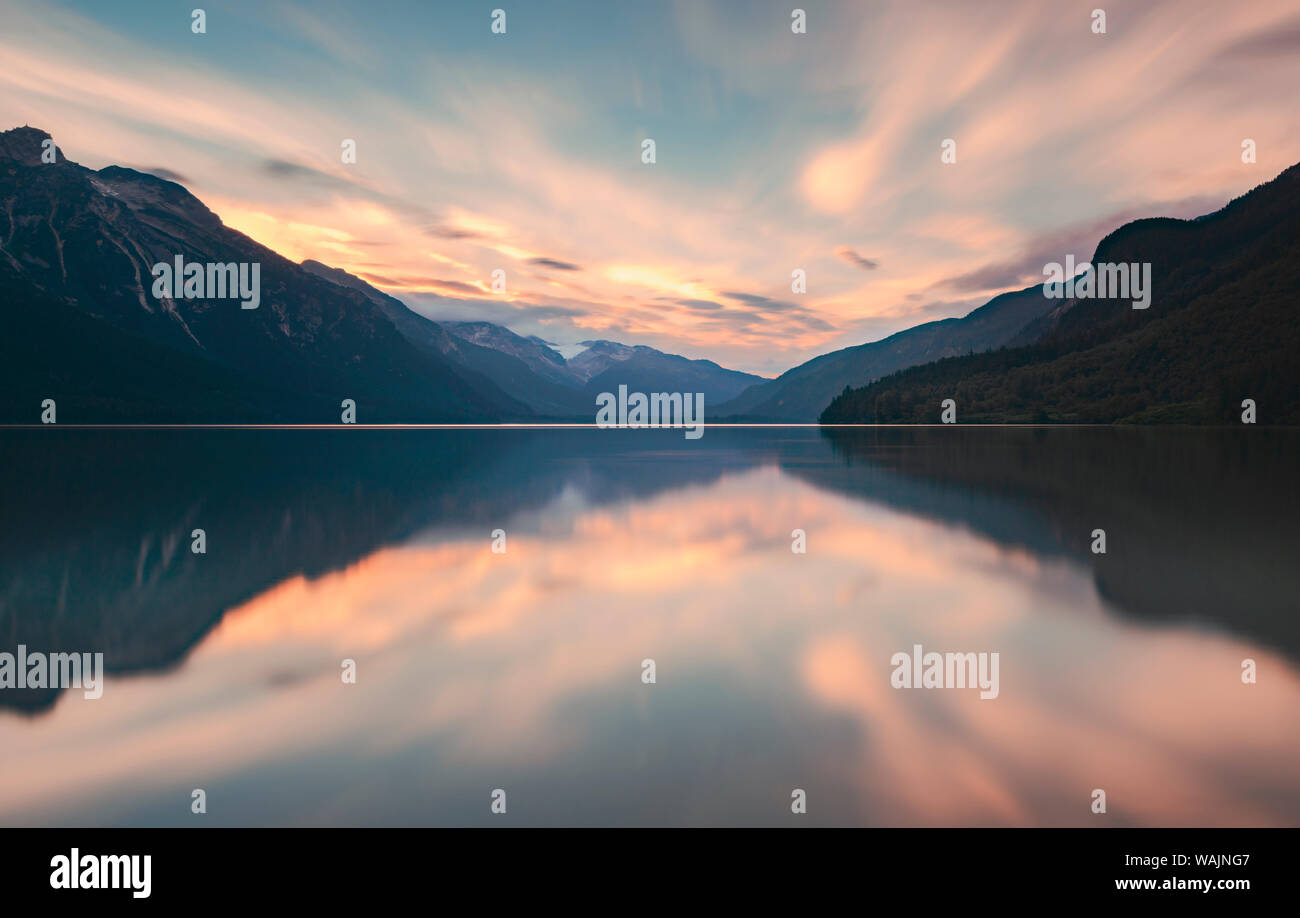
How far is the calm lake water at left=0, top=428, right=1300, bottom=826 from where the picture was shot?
8.02 meters

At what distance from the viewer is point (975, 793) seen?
793 centimetres

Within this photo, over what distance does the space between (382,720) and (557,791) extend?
374cm

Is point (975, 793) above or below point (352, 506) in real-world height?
below

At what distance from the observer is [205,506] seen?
33219 millimetres

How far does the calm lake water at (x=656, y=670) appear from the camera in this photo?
8.02 metres

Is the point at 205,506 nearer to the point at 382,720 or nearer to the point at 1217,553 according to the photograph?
the point at 382,720

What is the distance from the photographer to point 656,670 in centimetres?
1257

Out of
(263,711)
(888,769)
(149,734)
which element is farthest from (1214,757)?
(149,734)

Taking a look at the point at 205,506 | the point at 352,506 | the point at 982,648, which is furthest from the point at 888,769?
the point at 205,506
